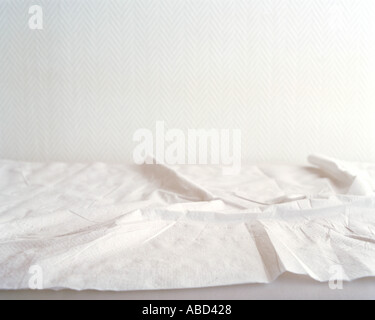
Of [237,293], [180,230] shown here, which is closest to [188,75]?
[180,230]

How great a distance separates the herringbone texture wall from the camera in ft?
5.60

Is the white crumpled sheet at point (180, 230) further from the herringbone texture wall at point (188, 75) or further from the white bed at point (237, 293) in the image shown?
the herringbone texture wall at point (188, 75)

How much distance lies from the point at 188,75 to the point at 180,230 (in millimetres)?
978

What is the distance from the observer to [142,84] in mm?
1749

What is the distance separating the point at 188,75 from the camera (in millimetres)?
1744

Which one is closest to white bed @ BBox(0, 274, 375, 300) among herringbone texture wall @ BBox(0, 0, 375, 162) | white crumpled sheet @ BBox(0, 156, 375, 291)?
white crumpled sheet @ BBox(0, 156, 375, 291)

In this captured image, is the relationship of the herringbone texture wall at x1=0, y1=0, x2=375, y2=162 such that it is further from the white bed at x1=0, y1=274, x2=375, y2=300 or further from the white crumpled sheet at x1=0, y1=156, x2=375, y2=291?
the white bed at x1=0, y1=274, x2=375, y2=300

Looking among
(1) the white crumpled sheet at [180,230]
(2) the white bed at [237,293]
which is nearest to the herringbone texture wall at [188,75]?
(1) the white crumpled sheet at [180,230]

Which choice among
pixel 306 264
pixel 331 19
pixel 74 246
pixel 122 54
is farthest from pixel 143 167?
pixel 331 19

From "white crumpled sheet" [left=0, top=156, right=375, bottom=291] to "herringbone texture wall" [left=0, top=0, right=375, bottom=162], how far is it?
406mm

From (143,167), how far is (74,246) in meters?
0.73

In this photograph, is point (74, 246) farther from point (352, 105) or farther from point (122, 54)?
point (352, 105)

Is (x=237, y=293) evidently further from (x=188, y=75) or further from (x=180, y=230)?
(x=188, y=75)

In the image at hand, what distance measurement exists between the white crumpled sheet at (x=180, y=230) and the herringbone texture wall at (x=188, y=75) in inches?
16.0
